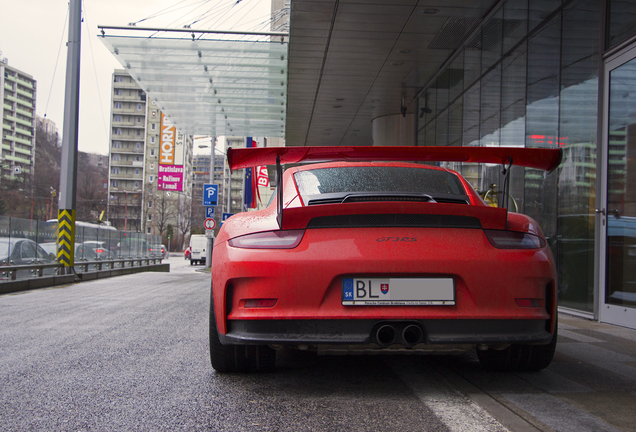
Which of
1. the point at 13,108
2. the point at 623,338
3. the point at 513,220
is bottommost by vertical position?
the point at 623,338

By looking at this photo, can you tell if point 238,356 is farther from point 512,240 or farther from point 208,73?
point 208,73

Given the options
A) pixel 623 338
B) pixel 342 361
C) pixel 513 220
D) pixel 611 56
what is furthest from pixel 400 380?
pixel 611 56

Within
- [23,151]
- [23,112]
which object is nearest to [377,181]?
[23,151]

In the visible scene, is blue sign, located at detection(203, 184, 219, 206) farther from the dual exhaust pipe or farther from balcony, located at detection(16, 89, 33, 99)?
balcony, located at detection(16, 89, 33, 99)

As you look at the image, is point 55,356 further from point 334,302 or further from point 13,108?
point 13,108

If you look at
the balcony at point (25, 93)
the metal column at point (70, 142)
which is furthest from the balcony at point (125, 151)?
the metal column at point (70, 142)

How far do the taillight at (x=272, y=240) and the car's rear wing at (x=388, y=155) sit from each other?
0.07 m

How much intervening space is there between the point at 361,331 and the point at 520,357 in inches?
49.2

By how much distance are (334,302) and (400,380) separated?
0.85m

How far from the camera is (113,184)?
115 metres

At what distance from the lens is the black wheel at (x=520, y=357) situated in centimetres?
330

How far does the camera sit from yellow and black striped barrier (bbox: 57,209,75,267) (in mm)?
14305

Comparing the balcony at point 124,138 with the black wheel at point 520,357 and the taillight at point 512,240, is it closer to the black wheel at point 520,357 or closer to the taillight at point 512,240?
the black wheel at point 520,357

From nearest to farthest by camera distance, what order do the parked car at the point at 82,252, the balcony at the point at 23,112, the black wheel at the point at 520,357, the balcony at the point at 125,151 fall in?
the black wheel at the point at 520,357
the parked car at the point at 82,252
the balcony at the point at 125,151
the balcony at the point at 23,112
